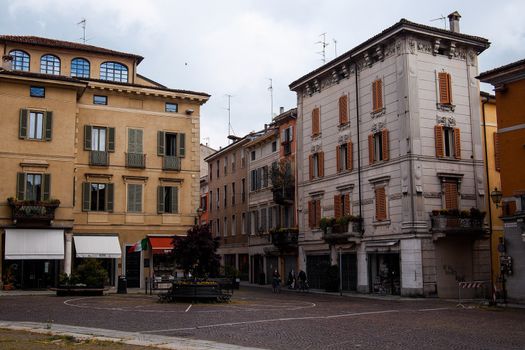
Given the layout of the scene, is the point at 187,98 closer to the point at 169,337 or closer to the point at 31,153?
the point at 31,153

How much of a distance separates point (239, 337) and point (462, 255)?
24.4 meters

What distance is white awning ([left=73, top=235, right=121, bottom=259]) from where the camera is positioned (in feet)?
128

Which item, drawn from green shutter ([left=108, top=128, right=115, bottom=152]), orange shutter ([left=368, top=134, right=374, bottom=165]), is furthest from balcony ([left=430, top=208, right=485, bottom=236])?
green shutter ([left=108, top=128, right=115, bottom=152])

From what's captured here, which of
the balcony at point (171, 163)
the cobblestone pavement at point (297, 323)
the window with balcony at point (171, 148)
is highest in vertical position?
the window with balcony at point (171, 148)

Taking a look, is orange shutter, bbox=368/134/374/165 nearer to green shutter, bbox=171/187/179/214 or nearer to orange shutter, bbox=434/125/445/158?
orange shutter, bbox=434/125/445/158

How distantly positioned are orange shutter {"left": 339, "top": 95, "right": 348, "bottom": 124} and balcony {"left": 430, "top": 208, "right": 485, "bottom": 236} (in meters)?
9.51

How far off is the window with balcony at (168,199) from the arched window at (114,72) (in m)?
8.88

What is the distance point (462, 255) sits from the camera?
3688 cm

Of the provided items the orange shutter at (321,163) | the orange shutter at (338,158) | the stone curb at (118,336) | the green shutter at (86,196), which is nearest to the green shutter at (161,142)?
the green shutter at (86,196)

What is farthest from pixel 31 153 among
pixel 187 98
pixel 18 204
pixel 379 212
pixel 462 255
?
pixel 462 255

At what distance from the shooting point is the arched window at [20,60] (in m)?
43.7

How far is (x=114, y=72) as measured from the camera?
152 ft

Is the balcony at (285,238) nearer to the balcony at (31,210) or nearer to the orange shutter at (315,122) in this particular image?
the orange shutter at (315,122)

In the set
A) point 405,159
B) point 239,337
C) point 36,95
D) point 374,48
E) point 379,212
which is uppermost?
point 374,48
